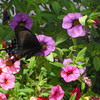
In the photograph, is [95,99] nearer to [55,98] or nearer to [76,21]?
[55,98]

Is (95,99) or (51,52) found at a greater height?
(51,52)

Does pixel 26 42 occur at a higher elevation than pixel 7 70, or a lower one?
higher

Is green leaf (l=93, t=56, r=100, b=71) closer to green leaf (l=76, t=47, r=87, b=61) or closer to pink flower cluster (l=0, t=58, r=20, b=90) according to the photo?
green leaf (l=76, t=47, r=87, b=61)

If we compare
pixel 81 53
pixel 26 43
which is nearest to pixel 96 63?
pixel 81 53

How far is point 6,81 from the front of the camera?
117 centimetres

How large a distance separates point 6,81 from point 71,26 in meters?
0.40

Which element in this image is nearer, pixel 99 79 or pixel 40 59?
pixel 40 59

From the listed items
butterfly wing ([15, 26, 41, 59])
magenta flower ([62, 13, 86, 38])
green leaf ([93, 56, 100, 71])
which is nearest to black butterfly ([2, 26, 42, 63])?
butterfly wing ([15, 26, 41, 59])

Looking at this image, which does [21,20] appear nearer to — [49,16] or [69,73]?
[49,16]

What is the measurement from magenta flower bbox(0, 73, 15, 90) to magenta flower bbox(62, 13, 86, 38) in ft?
1.15

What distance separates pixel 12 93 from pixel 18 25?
33 centimetres

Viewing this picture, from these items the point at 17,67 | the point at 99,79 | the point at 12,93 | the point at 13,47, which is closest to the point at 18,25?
the point at 13,47

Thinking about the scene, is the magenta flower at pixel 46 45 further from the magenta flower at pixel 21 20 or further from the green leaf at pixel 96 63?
the green leaf at pixel 96 63

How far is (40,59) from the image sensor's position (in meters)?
1.20
